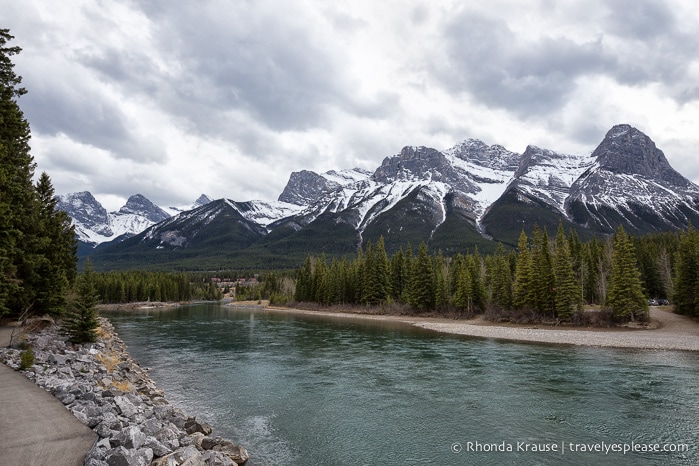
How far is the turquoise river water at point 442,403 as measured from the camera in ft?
51.8

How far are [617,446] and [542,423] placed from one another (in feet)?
10.3

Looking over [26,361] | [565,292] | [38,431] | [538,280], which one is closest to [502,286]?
[538,280]

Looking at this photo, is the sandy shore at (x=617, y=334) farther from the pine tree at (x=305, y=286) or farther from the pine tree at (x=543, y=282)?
the pine tree at (x=305, y=286)

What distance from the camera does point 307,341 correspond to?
4831 cm

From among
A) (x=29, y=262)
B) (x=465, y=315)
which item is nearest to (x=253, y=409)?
(x=29, y=262)

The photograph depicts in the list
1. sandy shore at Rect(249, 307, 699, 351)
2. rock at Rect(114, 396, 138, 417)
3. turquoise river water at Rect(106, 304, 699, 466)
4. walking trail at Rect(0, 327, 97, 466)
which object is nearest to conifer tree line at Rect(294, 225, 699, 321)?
sandy shore at Rect(249, 307, 699, 351)

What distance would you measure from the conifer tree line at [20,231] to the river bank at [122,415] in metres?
5.85

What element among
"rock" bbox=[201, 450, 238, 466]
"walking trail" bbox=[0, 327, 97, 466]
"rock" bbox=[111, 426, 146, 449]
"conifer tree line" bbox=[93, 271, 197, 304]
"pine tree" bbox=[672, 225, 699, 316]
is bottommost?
"conifer tree line" bbox=[93, 271, 197, 304]

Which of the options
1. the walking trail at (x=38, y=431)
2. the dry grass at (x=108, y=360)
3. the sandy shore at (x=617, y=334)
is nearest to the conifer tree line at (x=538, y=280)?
the sandy shore at (x=617, y=334)

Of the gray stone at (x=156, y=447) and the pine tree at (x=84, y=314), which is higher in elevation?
the pine tree at (x=84, y=314)

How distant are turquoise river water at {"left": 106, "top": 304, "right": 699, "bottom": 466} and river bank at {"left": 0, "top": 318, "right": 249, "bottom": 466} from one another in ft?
5.59

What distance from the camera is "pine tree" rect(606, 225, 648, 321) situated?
2272 inches

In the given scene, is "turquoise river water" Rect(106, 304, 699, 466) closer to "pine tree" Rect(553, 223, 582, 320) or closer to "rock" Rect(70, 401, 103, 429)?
"rock" Rect(70, 401, 103, 429)

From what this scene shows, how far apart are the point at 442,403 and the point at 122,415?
596 inches
